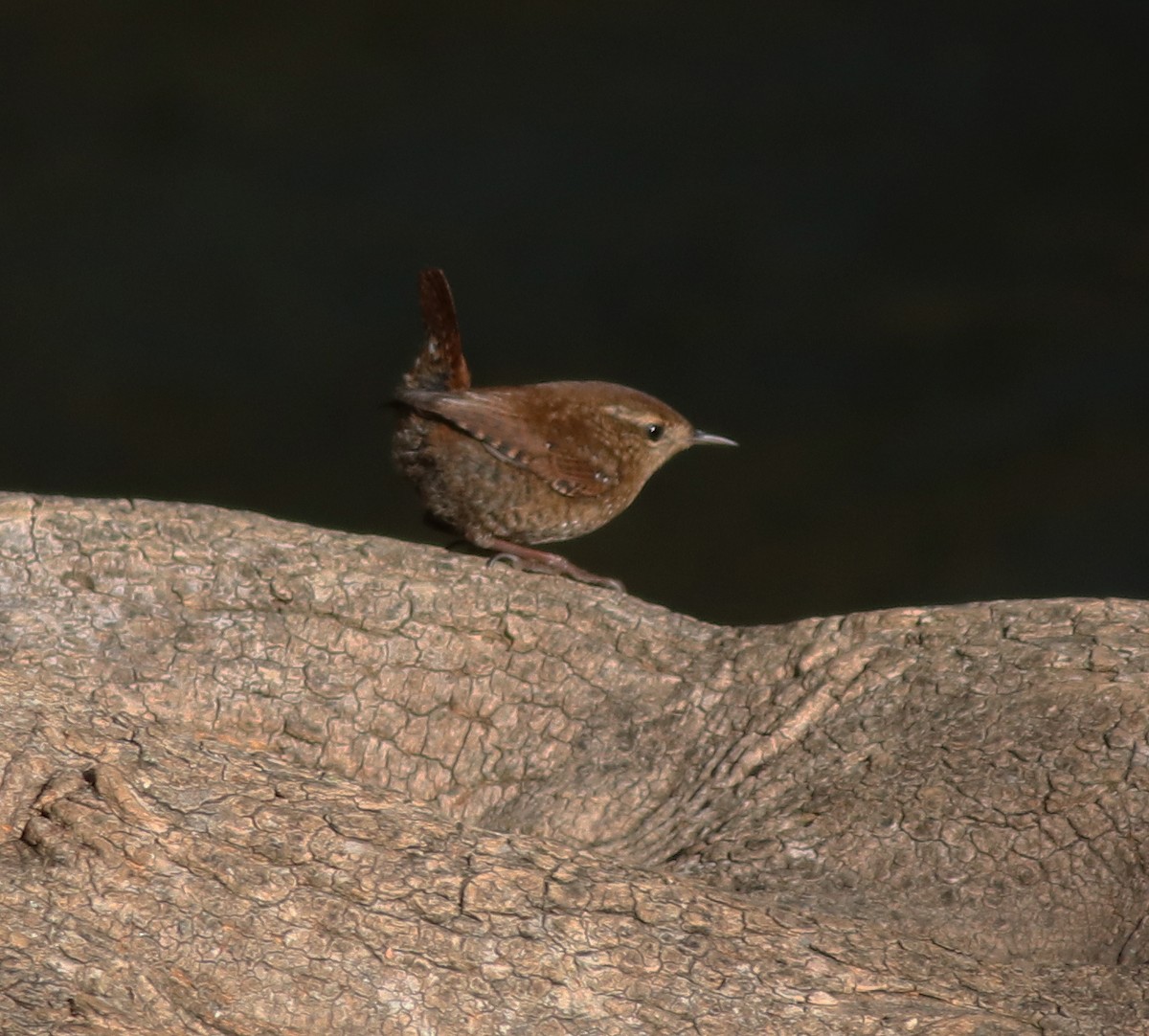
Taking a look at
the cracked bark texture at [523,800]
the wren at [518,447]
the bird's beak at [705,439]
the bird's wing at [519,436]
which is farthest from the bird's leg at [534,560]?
the bird's beak at [705,439]

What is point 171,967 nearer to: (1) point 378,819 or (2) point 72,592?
(1) point 378,819

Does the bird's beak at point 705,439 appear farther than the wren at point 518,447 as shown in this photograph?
Yes

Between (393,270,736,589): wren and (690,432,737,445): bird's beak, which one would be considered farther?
(690,432,737,445): bird's beak

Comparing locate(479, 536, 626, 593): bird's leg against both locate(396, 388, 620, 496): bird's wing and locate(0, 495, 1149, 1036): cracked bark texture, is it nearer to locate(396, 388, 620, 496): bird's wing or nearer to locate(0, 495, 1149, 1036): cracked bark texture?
locate(396, 388, 620, 496): bird's wing

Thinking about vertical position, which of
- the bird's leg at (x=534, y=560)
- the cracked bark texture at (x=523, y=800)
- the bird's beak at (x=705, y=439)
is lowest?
the cracked bark texture at (x=523, y=800)

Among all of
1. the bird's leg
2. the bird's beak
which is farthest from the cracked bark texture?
the bird's beak

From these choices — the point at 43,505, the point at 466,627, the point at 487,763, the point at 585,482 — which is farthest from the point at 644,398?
the point at 43,505

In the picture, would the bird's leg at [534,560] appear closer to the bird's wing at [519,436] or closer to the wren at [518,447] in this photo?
the wren at [518,447]

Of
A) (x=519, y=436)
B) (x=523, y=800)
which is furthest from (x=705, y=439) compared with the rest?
(x=523, y=800)
